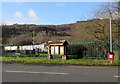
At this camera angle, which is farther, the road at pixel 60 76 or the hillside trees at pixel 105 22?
the hillside trees at pixel 105 22

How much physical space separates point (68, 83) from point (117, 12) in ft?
60.3

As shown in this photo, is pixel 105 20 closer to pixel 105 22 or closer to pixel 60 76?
pixel 105 22

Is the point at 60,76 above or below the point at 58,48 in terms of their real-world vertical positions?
below

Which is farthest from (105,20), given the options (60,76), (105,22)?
(60,76)

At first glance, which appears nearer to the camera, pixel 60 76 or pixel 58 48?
pixel 60 76

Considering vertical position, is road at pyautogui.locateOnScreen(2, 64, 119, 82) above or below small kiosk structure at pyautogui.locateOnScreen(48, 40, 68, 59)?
below

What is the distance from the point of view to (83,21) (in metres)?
30.6

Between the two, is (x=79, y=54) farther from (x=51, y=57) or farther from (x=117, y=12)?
(x=117, y=12)

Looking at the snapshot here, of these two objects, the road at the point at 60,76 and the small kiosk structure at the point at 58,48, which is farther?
the small kiosk structure at the point at 58,48

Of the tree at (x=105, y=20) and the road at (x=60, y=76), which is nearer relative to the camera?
the road at (x=60, y=76)

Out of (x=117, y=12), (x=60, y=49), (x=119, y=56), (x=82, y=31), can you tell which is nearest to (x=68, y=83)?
(x=119, y=56)

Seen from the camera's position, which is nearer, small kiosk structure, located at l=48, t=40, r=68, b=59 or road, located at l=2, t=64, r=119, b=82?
road, located at l=2, t=64, r=119, b=82

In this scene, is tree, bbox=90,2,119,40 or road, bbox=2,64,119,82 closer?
road, bbox=2,64,119,82

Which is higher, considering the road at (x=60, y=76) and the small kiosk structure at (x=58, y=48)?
the small kiosk structure at (x=58, y=48)
